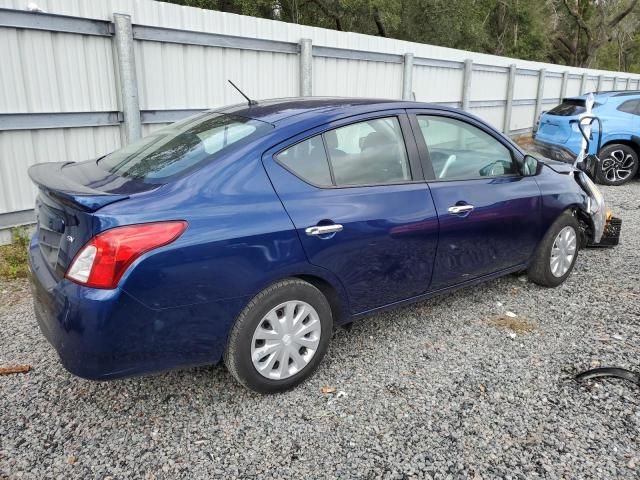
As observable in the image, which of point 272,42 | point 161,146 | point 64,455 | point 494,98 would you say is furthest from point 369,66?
point 64,455

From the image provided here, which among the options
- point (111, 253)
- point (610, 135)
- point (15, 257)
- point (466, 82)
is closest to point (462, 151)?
point (111, 253)

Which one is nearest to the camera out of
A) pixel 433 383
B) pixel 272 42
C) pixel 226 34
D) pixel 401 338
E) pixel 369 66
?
pixel 433 383

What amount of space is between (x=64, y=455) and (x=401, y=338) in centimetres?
213

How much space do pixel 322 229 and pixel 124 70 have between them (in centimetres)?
370

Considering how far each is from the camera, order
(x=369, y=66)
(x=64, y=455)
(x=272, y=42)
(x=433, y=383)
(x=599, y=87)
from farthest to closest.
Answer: (x=599, y=87), (x=369, y=66), (x=272, y=42), (x=433, y=383), (x=64, y=455)

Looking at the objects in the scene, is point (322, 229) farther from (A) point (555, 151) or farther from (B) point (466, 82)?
(B) point (466, 82)

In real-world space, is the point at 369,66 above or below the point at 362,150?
above

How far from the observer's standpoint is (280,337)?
2803mm

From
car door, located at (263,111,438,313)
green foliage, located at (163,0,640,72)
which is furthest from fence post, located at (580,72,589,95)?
car door, located at (263,111,438,313)

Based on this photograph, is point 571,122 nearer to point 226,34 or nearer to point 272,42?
point 272,42

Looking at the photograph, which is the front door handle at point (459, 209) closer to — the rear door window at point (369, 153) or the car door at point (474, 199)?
the car door at point (474, 199)

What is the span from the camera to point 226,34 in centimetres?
635

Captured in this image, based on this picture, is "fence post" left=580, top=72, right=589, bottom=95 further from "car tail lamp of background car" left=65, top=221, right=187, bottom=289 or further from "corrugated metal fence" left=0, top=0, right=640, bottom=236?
"car tail lamp of background car" left=65, top=221, right=187, bottom=289

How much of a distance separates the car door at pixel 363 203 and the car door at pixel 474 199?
0.14m
